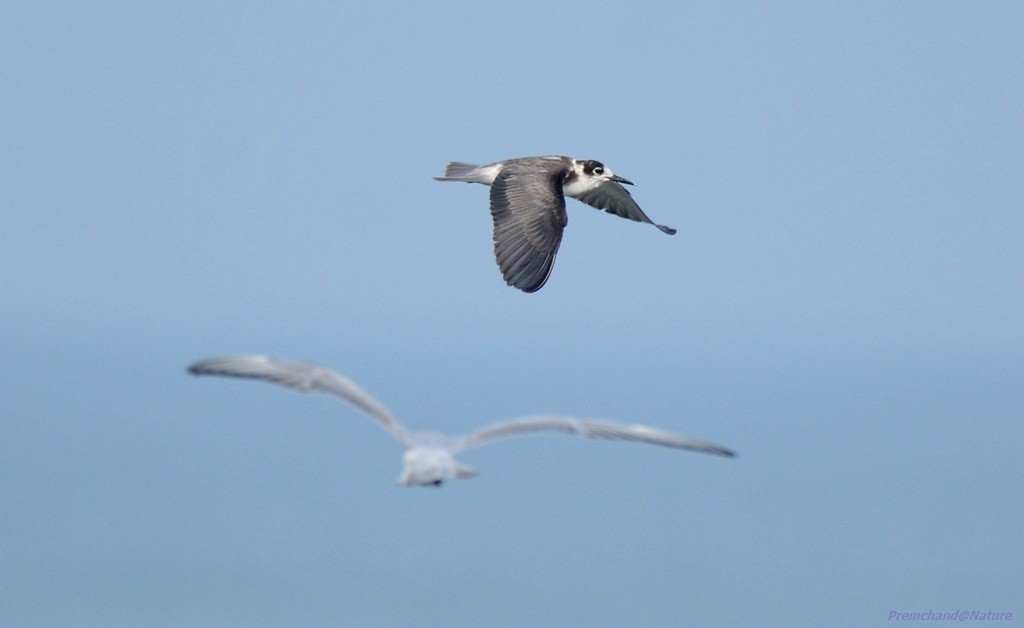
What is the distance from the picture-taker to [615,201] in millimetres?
26938

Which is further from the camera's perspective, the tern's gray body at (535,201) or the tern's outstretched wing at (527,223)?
the tern's gray body at (535,201)

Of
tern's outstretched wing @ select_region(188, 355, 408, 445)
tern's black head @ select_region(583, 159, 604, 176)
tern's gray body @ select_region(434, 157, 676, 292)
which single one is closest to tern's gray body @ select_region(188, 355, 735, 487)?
tern's outstretched wing @ select_region(188, 355, 408, 445)

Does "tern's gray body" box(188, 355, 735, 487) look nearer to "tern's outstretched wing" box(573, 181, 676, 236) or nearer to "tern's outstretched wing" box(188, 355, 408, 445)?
"tern's outstretched wing" box(188, 355, 408, 445)

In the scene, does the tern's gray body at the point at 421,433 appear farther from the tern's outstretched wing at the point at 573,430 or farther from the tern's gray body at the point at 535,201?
the tern's gray body at the point at 535,201

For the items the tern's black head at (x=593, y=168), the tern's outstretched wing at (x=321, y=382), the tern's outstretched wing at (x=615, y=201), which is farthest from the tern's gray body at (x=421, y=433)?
the tern's outstretched wing at (x=615, y=201)

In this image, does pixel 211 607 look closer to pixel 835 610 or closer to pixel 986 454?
pixel 835 610

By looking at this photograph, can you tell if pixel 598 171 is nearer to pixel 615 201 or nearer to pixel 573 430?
pixel 615 201

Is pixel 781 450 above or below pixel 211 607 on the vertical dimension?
above

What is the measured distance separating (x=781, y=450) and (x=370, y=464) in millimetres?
42228

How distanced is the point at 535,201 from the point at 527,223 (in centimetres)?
61

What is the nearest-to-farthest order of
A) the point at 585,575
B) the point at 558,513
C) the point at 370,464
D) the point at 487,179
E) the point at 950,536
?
1. the point at 487,179
2. the point at 585,575
3. the point at 950,536
4. the point at 558,513
5. the point at 370,464

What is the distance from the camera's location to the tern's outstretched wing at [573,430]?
13.5 m

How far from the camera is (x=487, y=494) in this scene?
5743 inches

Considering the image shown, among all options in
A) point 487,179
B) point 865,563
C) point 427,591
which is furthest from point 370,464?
point 487,179
